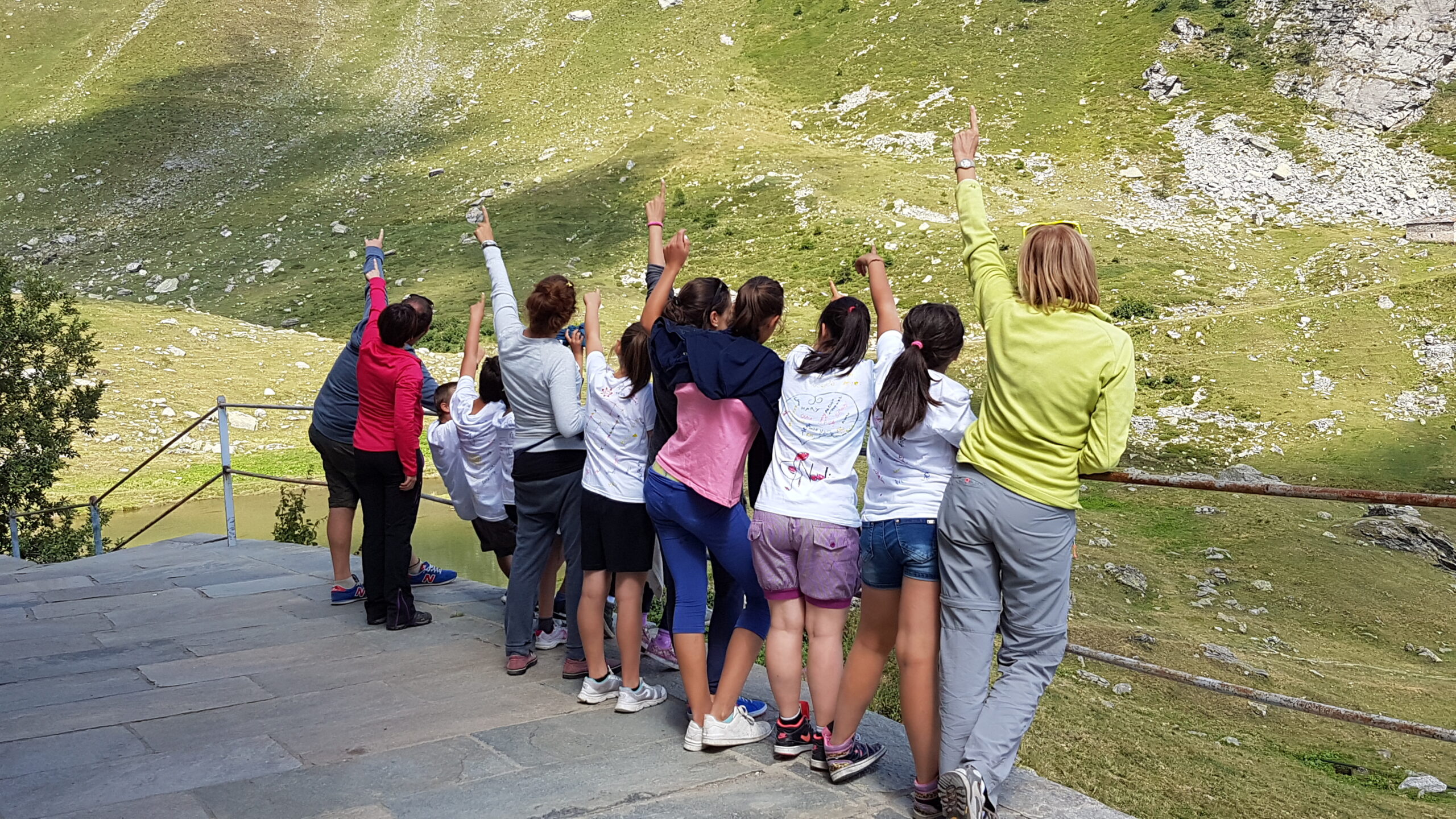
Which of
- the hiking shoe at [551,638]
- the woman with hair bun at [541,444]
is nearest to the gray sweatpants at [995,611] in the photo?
the woman with hair bun at [541,444]

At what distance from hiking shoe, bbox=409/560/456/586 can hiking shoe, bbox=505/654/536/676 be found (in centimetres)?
228

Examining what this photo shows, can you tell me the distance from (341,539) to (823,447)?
4.09 m

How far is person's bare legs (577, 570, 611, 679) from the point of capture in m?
4.62

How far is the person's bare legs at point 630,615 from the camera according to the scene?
449 centimetres

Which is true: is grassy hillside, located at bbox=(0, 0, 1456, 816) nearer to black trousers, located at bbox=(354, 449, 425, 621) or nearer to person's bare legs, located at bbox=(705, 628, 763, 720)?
person's bare legs, located at bbox=(705, 628, 763, 720)

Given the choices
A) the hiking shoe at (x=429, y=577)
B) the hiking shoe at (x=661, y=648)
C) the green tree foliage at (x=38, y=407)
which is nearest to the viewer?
the hiking shoe at (x=661, y=648)

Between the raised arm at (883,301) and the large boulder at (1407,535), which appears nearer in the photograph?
the raised arm at (883,301)

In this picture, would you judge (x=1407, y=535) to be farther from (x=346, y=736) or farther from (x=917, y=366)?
(x=346, y=736)

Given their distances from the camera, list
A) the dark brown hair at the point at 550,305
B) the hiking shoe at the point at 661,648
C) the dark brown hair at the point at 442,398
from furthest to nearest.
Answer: the dark brown hair at the point at 442,398, the hiking shoe at the point at 661,648, the dark brown hair at the point at 550,305

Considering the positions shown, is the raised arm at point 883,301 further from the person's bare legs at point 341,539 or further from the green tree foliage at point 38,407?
the green tree foliage at point 38,407

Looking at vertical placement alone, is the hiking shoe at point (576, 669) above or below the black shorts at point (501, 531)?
below

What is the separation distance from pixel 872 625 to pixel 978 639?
418 mm

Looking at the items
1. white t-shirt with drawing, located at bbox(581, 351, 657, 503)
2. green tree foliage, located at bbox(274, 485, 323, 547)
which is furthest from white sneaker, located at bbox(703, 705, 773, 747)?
green tree foliage, located at bbox(274, 485, 323, 547)

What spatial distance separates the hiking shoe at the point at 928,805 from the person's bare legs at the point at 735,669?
0.76 m
